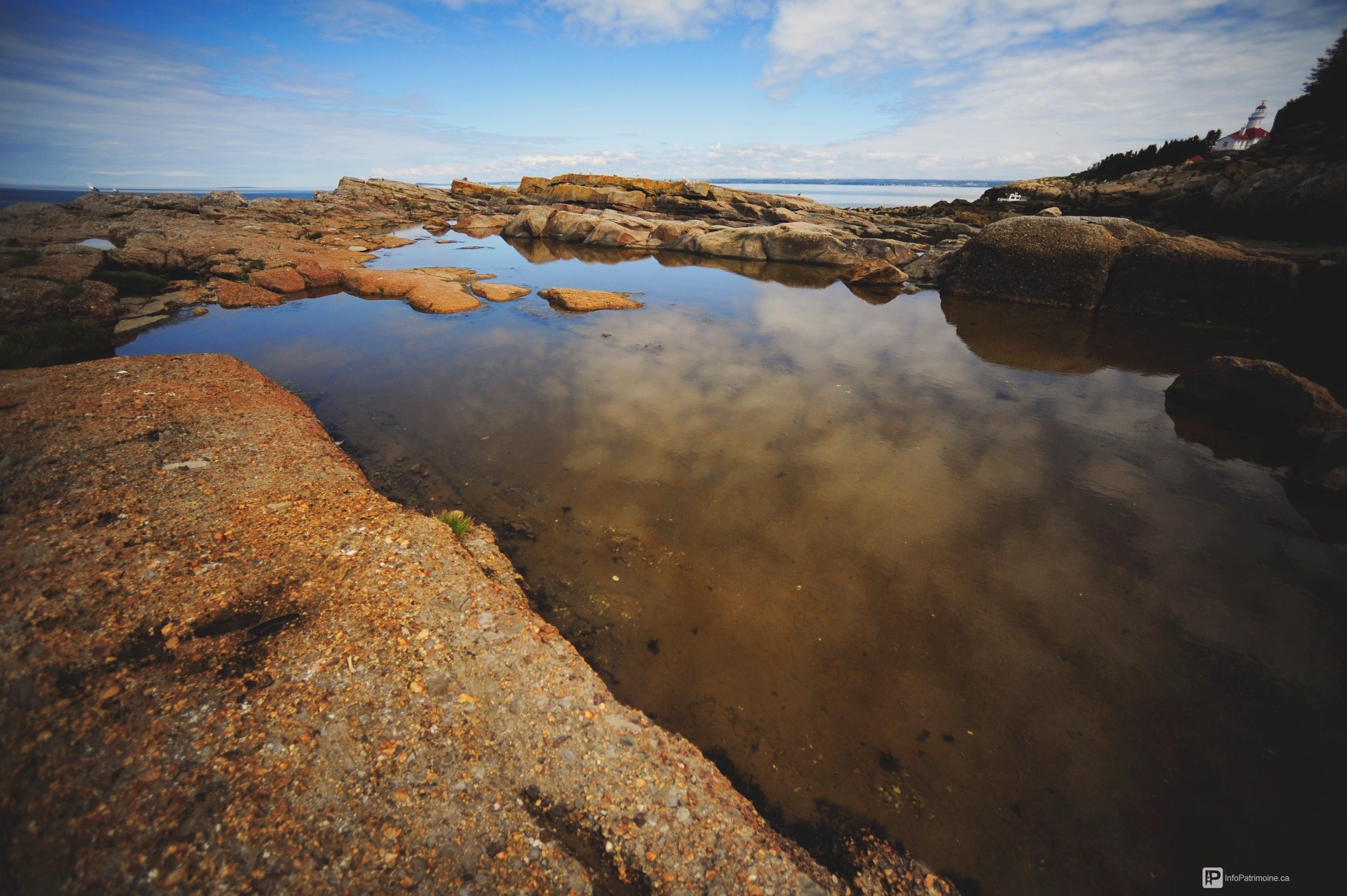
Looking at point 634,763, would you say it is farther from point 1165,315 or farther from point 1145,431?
point 1165,315

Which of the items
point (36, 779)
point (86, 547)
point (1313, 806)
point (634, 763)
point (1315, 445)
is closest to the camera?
point (36, 779)

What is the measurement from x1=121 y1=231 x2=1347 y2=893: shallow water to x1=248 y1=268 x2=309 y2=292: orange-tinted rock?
16.2 ft

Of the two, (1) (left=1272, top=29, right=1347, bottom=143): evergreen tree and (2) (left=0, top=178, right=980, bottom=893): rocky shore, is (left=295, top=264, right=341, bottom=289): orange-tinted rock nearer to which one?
(2) (left=0, top=178, right=980, bottom=893): rocky shore

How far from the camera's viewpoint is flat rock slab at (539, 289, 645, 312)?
13.1m

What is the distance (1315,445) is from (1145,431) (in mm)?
1690

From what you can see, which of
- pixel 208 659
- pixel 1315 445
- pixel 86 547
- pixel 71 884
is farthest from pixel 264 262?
pixel 1315 445

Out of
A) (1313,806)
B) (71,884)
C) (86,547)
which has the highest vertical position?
(86,547)

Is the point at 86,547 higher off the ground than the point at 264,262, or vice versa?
the point at 264,262

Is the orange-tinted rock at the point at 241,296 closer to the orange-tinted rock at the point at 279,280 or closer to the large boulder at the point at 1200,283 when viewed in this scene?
the orange-tinted rock at the point at 279,280

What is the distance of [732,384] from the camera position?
27.9 ft

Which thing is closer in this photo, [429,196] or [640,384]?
[640,384]

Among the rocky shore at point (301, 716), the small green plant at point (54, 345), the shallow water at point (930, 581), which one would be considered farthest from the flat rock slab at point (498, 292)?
the rocky shore at point (301, 716)

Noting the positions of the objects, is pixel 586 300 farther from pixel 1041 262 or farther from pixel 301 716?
pixel 1041 262

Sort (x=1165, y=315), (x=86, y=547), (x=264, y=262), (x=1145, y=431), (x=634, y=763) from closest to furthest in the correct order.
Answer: (x=634, y=763), (x=86, y=547), (x=1145, y=431), (x=1165, y=315), (x=264, y=262)
